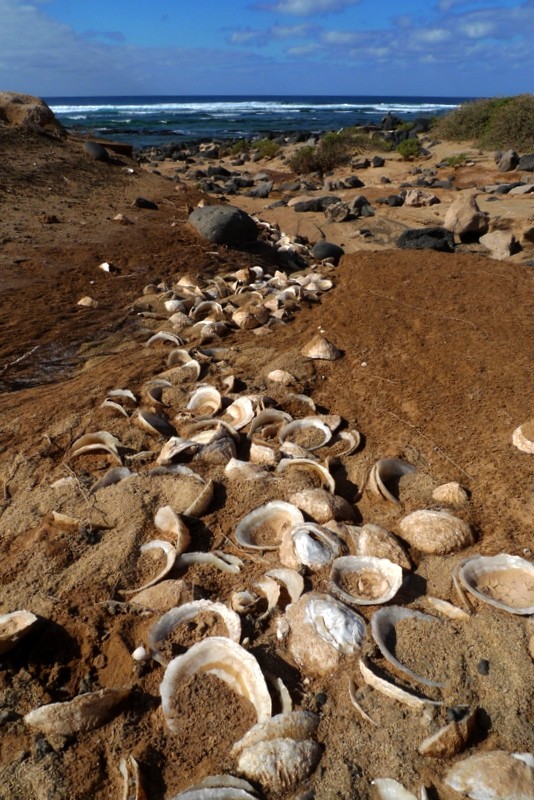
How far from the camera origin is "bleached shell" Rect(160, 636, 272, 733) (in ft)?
6.36

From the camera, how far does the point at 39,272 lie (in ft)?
22.6

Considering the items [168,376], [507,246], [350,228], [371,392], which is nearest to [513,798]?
[371,392]

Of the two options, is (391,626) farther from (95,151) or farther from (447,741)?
(95,151)

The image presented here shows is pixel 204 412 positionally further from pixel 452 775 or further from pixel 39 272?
pixel 39 272

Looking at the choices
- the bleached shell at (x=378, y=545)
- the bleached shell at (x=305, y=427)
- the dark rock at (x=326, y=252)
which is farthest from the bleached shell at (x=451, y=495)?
the dark rock at (x=326, y=252)

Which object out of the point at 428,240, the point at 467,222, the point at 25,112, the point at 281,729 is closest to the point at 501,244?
the point at 467,222

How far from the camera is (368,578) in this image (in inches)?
96.7

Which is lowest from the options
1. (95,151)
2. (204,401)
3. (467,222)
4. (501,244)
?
(204,401)

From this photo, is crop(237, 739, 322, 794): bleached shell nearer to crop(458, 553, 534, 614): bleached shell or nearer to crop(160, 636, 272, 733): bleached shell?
crop(160, 636, 272, 733): bleached shell

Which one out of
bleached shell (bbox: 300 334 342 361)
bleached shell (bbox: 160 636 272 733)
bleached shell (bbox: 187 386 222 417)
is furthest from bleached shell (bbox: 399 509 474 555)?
bleached shell (bbox: 300 334 342 361)

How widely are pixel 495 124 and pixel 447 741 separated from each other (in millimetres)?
25521

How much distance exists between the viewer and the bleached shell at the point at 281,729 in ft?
5.93

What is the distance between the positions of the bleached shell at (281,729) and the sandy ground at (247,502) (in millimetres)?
47

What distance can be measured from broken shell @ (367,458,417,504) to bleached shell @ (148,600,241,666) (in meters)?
1.07
